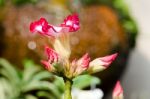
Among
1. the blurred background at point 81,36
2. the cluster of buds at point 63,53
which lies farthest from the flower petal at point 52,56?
the blurred background at point 81,36

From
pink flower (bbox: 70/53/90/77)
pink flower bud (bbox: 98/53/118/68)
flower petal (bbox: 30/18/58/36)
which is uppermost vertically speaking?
flower petal (bbox: 30/18/58/36)

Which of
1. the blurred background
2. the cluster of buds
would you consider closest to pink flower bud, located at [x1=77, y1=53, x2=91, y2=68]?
the cluster of buds

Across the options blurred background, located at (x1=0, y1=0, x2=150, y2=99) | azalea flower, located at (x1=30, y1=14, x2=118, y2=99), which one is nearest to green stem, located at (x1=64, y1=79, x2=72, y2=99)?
azalea flower, located at (x1=30, y1=14, x2=118, y2=99)

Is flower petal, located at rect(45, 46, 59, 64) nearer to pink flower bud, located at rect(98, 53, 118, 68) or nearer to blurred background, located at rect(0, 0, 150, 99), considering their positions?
pink flower bud, located at rect(98, 53, 118, 68)

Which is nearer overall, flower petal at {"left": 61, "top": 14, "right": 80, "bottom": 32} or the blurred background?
flower petal at {"left": 61, "top": 14, "right": 80, "bottom": 32}

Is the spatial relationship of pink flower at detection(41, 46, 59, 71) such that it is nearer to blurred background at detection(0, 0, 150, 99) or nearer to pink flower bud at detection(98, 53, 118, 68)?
pink flower bud at detection(98, 53, 118, 68)

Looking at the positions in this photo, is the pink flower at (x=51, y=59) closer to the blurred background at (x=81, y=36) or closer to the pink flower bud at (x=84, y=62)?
the pink flower bud at (x=84, y=62)

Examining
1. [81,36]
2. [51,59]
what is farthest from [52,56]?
[81,36]

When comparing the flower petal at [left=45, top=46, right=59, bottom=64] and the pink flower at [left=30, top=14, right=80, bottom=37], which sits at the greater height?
the pink flower at [left=30, top=14, right=80, bottom=37]

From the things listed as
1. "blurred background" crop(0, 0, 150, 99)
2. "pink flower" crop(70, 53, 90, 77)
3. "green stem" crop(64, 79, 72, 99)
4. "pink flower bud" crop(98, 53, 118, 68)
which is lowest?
"green stem" crop(64, 79, 72, 99)
